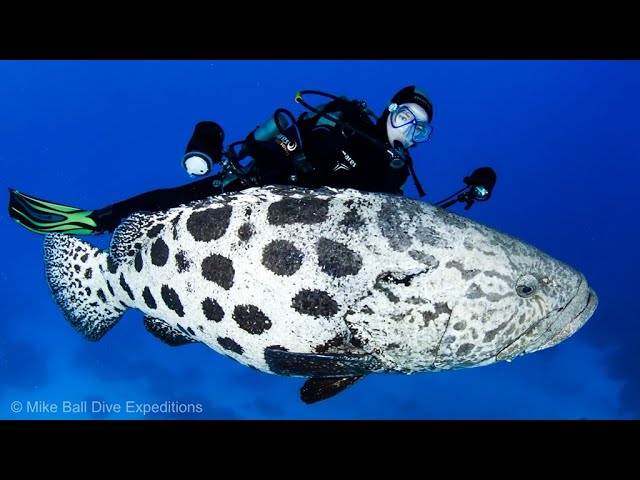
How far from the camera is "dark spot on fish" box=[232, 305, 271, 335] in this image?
120 inches

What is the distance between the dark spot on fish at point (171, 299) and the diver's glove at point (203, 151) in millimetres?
978

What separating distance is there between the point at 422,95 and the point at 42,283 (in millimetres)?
25843

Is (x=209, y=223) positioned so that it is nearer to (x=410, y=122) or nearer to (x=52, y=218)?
(x=410, y=122)

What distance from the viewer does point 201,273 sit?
10.5 ft

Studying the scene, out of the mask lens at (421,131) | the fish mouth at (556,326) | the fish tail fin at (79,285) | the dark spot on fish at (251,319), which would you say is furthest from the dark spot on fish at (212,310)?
the mask lens at (421,131)

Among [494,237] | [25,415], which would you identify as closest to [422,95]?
[494,237]

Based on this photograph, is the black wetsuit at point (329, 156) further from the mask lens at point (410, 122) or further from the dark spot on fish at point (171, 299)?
the dark spot on fish at point (171, 299)

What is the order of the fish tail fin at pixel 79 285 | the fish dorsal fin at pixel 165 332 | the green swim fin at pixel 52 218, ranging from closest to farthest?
the fish dorsal fin at pixel 165 332, the fish tail fin at pixel 79 285, the green swim fin at pixel 52 218

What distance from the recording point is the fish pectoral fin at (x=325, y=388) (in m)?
3.37

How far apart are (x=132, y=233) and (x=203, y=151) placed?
104 cm

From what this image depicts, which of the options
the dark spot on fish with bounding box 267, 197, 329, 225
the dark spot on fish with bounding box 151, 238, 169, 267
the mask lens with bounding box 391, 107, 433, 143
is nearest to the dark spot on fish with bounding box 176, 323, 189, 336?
the dark spot on fish with bounding box 151, 238, 169, 267

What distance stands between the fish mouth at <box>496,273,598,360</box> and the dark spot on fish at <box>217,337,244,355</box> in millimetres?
1933

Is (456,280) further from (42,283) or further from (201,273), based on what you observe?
(42,283)

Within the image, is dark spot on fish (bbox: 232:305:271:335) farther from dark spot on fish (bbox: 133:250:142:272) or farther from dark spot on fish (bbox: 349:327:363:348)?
dark spot on fish (bbox: 133:250:142:272)
